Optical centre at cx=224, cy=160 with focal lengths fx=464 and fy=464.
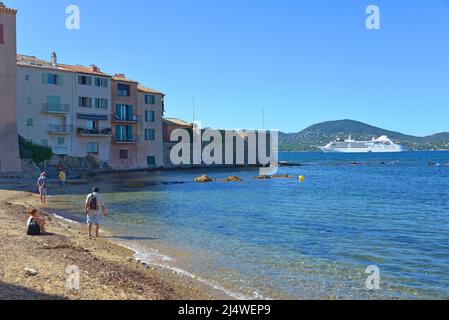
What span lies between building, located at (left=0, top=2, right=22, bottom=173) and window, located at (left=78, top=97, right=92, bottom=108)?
16.3 metres

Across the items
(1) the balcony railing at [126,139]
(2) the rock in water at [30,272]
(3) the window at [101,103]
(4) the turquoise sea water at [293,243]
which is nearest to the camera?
(2) the rock in water at [30,272]

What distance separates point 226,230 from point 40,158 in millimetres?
38268

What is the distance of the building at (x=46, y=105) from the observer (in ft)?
181

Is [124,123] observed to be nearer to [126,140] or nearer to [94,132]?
[126,140]

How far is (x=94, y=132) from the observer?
2419 inches

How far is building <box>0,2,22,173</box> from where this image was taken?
139 ft

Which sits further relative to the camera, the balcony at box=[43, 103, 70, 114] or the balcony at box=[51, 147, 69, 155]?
the balcony at box=[51, 147, 69, 155]

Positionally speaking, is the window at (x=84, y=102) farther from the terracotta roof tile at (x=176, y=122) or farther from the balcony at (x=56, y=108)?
the terracotta roof tile at (x=176, y=122)

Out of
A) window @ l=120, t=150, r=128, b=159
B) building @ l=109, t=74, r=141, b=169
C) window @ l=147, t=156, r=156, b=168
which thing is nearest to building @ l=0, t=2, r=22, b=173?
building @ l=109, t=74, r=141, b=169

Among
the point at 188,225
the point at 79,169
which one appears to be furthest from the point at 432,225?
the point at 79,169

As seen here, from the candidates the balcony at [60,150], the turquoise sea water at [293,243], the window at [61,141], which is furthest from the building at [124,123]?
the turquoise sea water at [293,243]

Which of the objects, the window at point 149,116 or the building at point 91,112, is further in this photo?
the window at point 149,116

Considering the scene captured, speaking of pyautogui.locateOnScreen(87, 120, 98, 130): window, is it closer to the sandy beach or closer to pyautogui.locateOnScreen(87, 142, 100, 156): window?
pyautogui.locateOnScreen(87, 142, 100, 156): window
